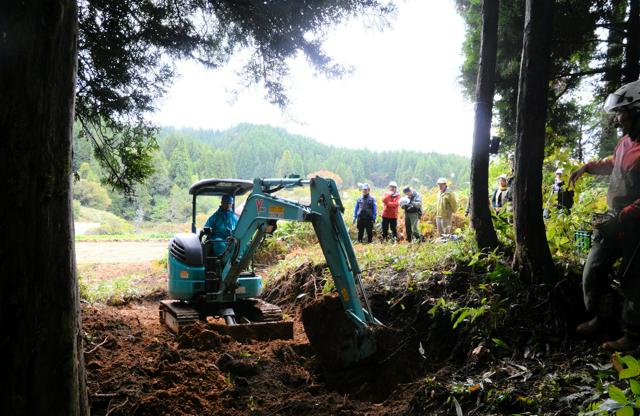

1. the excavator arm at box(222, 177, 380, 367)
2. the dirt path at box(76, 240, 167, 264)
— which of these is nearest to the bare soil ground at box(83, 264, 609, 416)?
the excavator arm at box(222, 177, 380, 367)

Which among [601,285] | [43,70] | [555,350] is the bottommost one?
[555,350]

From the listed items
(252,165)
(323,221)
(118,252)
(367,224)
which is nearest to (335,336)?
(323,221)

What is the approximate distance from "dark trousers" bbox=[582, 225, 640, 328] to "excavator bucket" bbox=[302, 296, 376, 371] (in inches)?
79.4

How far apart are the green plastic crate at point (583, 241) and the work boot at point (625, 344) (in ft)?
5.60

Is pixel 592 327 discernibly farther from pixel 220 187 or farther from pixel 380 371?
pixel 220 187

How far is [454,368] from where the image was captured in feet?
14.4

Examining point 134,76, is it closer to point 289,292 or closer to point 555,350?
point 289,292

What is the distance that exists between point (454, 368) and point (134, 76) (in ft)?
16.9

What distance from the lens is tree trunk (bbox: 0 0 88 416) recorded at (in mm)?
1928

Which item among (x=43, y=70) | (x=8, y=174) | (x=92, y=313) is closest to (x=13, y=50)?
(x=43, y=70)

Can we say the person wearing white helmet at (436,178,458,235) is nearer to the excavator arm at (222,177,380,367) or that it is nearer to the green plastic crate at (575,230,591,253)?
the green plastic crate at (575,230,591,253)

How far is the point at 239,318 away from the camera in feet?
23.9

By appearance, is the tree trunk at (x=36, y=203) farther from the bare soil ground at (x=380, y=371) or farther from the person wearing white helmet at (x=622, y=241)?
the person wearing white helmet at (x=622, y=241)

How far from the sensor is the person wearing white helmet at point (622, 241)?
3.59 m
